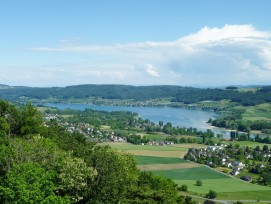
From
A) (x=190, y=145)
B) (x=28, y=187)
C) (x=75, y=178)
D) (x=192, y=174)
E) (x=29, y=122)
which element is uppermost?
(x=29, y=122)

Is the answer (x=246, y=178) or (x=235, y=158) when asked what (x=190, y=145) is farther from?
(x=246, y=178)

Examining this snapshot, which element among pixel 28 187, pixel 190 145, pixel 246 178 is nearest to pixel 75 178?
pixel 28 187

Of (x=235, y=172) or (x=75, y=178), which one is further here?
(x=235, y=172)

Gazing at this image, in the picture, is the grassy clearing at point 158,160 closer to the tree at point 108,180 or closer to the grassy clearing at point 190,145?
the grassy clearing at point 190,145

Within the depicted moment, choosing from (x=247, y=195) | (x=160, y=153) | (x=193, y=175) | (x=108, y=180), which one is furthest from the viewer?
(x=160, y=153)

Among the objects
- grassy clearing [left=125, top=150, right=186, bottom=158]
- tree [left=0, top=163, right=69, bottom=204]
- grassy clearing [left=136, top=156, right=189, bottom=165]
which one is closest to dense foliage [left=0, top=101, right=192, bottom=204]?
tree [left=0, top=163, right=69, bottom=204]

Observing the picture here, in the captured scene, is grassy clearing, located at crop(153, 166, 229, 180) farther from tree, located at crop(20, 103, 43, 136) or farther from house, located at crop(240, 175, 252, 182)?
tree, located at crop(20, 103, 43, 136)

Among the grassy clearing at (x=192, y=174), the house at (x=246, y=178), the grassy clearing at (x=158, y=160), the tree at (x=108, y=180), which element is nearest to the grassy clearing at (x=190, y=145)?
the grassy clearing at (x=158, y=160)

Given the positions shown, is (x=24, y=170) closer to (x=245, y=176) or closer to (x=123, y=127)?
(x=245, y=176)

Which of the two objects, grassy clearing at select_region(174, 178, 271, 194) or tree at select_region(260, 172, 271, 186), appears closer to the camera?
grassy clearing at select_region(174, 178, 271, 194)

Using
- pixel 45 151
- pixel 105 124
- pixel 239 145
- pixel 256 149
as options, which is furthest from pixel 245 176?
pixel 105 124

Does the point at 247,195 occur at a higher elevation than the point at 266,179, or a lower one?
lower
